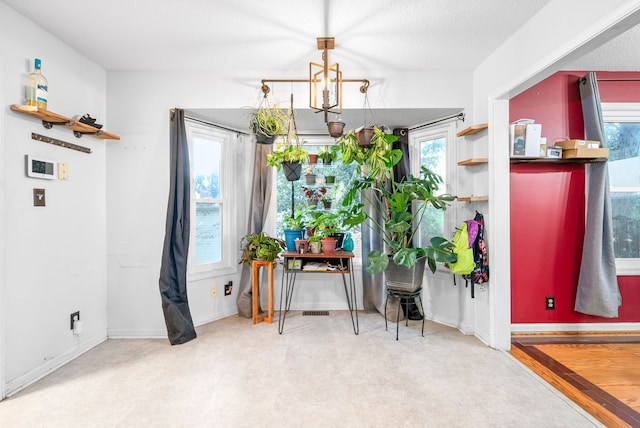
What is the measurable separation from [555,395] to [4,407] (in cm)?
346

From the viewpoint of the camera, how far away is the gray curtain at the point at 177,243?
2.67 meters

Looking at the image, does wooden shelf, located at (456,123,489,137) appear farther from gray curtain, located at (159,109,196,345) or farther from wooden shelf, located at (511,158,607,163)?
gray curtain, located at (159,109,196,345)

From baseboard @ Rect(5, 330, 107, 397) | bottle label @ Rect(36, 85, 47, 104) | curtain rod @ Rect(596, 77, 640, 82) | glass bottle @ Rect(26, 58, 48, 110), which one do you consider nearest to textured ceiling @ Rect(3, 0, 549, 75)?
glass bottle @ Rect(26, 58, 48, 110)

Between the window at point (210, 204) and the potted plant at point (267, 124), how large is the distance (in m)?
0.73

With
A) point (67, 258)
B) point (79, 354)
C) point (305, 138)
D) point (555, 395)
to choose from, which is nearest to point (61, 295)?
point (67, 258)

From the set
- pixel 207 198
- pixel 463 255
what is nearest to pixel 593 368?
pixel 463 255

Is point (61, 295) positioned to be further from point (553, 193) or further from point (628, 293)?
point (628, 293)

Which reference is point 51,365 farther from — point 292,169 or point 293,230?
point 292,169

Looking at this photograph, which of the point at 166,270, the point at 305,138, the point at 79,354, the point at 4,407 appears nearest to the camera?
the point at 4,407

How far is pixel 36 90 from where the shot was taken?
2041 millimetres

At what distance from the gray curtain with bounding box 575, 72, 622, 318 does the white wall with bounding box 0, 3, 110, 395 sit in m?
4.53

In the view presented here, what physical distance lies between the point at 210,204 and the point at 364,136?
1.86m

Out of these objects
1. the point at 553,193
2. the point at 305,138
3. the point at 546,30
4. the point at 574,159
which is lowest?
the point at 553,193

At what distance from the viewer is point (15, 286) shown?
77.4 inches
